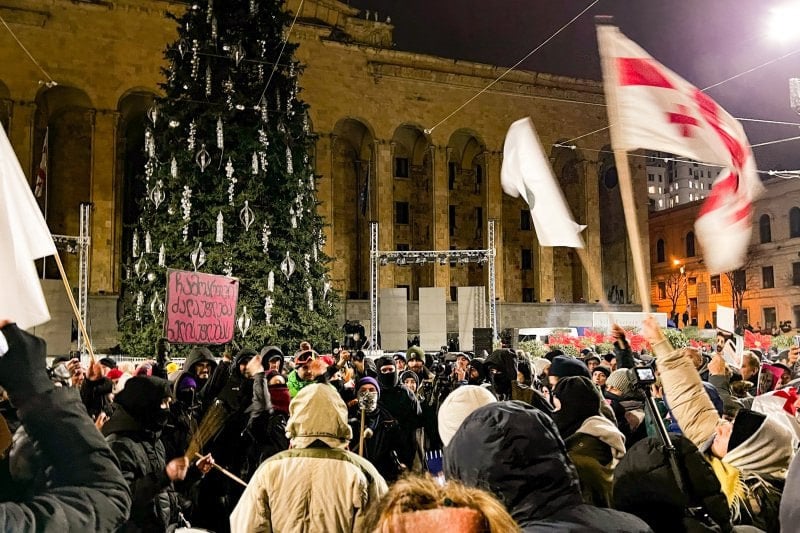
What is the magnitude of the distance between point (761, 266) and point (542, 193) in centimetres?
5354

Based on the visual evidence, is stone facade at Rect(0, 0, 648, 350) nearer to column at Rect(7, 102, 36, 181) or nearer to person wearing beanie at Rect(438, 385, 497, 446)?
column at Rect(7, 102, 36, 181)

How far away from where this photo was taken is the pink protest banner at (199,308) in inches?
368

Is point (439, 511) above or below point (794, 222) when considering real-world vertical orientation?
below

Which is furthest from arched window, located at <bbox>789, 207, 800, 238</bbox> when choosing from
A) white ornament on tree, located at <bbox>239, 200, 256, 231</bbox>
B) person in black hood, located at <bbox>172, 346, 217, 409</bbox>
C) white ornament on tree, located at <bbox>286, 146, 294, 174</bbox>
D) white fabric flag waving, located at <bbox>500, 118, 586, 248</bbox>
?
person in black hood, located at <bbox>172, 346, 217, 409</bbox>

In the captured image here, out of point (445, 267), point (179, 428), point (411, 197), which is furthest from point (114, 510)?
point (411, 197)

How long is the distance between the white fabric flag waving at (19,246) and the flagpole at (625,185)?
2.68 m

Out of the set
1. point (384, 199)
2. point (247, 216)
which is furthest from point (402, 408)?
point (384, 199)

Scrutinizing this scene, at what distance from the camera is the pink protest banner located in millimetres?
9336

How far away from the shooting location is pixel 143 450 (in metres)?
3.49

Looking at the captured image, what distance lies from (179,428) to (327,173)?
29689 millimetres

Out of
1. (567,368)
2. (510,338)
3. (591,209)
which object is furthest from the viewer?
(591,209)

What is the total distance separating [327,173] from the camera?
33.8 metres

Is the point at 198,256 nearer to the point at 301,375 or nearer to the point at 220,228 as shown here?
the point at 220,228

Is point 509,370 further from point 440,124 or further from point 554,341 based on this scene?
point 440,124
